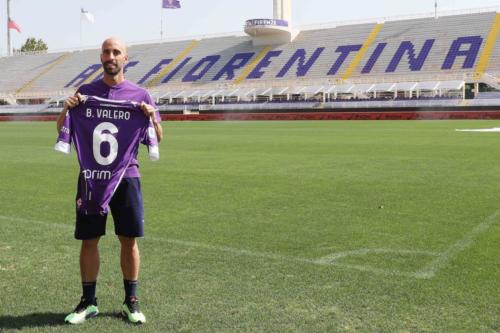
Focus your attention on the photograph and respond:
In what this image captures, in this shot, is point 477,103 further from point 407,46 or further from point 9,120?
point 9,120

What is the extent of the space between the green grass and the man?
137mm

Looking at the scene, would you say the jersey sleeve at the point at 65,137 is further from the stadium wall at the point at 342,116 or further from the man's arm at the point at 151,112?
the stadium wall at the point at 342,116

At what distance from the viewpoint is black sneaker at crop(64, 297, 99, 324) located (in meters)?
3.67

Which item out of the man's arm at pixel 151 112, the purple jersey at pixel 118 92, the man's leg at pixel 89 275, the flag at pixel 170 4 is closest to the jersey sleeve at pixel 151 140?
the man's arm at pixel 151 112

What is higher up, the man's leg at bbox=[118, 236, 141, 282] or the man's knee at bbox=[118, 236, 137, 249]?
the man's knee at bbox=[118, 236, 137, 249]

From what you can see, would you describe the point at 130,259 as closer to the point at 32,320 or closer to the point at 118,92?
the point at 32,320

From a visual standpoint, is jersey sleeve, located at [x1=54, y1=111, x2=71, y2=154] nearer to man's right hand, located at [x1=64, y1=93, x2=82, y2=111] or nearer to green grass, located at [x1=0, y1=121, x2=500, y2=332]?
man's right hand, located at [x1=64, y1=93, x2=82, y2=111]

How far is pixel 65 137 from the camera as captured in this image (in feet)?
12.3

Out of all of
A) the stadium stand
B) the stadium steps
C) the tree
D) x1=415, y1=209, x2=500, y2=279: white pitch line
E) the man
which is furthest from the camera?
the tree

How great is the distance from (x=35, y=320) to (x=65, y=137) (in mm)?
1242

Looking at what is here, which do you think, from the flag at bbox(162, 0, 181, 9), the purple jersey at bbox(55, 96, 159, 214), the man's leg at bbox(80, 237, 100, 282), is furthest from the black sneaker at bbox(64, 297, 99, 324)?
the flag at bbox(162, 0, 181, 9)

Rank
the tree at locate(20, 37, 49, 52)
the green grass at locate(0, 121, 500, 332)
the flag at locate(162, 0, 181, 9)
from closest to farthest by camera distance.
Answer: the green grass at locate(0, 121, 500, 332) < the flag at locate(162, 0, 181, 9) < the tree at locate(20, 37, 49, 52)

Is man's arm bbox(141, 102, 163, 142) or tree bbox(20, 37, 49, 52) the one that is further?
tree bbox(20, 37, 49, 52)

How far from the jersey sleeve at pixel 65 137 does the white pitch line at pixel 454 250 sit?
2.91m
